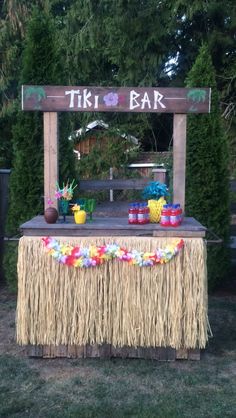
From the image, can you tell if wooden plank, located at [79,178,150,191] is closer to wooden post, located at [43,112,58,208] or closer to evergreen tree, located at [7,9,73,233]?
evergreen tree, located at [7,9,73,233]

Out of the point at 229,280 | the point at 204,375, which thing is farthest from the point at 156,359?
the point at 229,280

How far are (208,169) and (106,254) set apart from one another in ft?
8.02

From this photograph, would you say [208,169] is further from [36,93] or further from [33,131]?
[36,93]

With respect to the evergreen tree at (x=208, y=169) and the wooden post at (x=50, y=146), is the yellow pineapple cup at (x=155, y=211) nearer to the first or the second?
the wooden post at (x=50, y=146)

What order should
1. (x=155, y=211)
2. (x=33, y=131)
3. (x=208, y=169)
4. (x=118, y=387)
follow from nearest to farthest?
1. (x=118, y=387)
2. (x=155, y=211)
3. (x=33, y=131)
4. (x=208, y=169)

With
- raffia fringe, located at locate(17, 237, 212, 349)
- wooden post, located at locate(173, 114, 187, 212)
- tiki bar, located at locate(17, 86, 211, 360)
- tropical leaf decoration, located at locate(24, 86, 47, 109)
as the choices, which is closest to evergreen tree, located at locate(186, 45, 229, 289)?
wooden post, located at locate(173, 114, 187, 212)

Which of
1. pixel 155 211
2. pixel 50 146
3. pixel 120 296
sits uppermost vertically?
pixel 50 146

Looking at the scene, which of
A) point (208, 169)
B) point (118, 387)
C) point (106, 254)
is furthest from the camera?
point (208, 169)

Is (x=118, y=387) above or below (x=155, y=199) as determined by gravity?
below

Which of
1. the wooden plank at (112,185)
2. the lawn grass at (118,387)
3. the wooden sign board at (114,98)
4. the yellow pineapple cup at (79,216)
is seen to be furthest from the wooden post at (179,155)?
the wooden plank at (112,185)

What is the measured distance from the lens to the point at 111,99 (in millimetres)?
3504

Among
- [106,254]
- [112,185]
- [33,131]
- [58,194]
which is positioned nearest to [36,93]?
[58,194]

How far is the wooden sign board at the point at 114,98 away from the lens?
349 cm

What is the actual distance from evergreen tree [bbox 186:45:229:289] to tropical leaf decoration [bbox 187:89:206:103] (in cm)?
182
